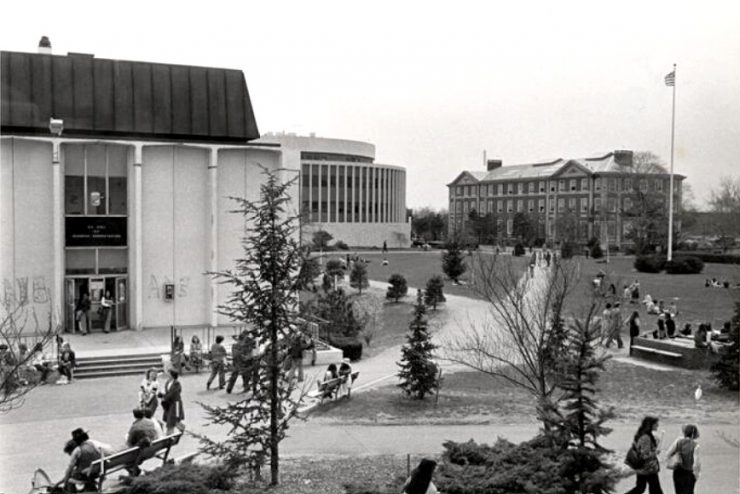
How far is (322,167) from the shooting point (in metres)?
90.8

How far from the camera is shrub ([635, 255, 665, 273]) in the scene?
152 ft

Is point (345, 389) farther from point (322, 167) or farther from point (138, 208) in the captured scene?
point (322, 167)

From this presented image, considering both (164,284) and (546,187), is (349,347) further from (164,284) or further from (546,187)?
(546,187)

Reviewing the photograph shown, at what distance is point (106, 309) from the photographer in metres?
24.0

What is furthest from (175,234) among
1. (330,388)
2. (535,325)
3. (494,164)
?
(494,164)

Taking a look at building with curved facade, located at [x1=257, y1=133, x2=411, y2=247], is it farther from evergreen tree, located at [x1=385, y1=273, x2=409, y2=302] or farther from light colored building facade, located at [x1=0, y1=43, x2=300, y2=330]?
light colored building facade, located at [x1=0, y1=43, x2=300, y2=330]

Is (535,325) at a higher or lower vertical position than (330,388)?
higher

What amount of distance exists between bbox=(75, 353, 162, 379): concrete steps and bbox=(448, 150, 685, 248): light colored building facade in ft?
127

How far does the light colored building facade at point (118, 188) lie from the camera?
2325cm

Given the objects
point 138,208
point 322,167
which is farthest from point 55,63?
point 322,167

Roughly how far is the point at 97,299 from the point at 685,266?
116ft

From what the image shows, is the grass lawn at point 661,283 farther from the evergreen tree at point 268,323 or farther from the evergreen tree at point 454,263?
the evergreen tree at point 268,323

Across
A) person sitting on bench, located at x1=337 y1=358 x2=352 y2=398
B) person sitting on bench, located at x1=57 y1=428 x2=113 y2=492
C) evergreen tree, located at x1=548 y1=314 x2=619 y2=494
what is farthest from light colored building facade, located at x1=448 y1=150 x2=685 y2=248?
person sitting on bench, located at x1=57 y1=428 x2=113 y2=492

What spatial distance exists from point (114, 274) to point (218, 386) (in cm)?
892
